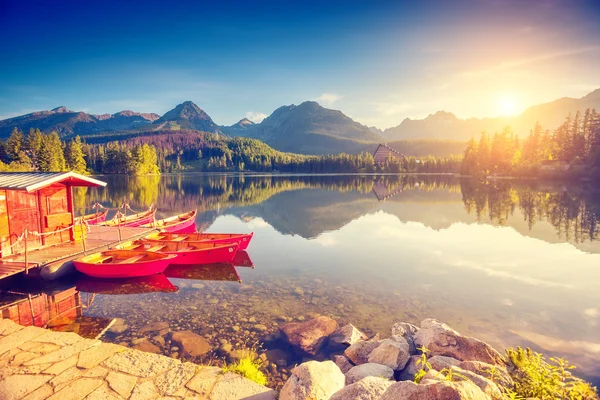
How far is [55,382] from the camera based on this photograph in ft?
22.1

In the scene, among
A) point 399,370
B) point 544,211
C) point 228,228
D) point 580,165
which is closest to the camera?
point 399,370

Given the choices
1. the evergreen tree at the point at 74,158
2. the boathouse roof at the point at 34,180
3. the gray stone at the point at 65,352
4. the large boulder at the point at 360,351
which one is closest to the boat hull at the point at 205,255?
the boathouse roof at the point at 34,180

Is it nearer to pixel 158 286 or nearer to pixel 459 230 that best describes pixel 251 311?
pixel 158 286

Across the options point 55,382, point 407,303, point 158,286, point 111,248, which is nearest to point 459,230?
point 407,303

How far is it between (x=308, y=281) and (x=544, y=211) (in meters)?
36.9

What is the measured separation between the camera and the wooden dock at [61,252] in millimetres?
15461

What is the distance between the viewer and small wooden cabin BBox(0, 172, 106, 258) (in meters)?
16.3

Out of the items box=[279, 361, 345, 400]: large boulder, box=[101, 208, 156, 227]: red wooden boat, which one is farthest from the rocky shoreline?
box=[101, 208, 156, 227]: red wooden boat

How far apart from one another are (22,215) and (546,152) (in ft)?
404

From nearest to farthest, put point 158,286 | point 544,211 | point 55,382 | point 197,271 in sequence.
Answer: point 55,382
point 158,286
point 197,271
point 544,211

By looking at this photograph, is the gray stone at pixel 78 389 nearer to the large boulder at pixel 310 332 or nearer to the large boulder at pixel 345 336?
the large boulder at pixel 310 332

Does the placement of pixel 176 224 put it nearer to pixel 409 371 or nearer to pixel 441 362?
pixel 409 371

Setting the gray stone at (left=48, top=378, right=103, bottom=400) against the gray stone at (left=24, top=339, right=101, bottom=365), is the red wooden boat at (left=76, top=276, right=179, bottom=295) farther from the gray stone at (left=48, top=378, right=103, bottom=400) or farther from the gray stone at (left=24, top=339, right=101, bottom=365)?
the gray stone at (left=48, top=378, right=103, bottom=400)

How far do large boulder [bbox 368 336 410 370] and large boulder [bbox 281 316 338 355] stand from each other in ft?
7.56
